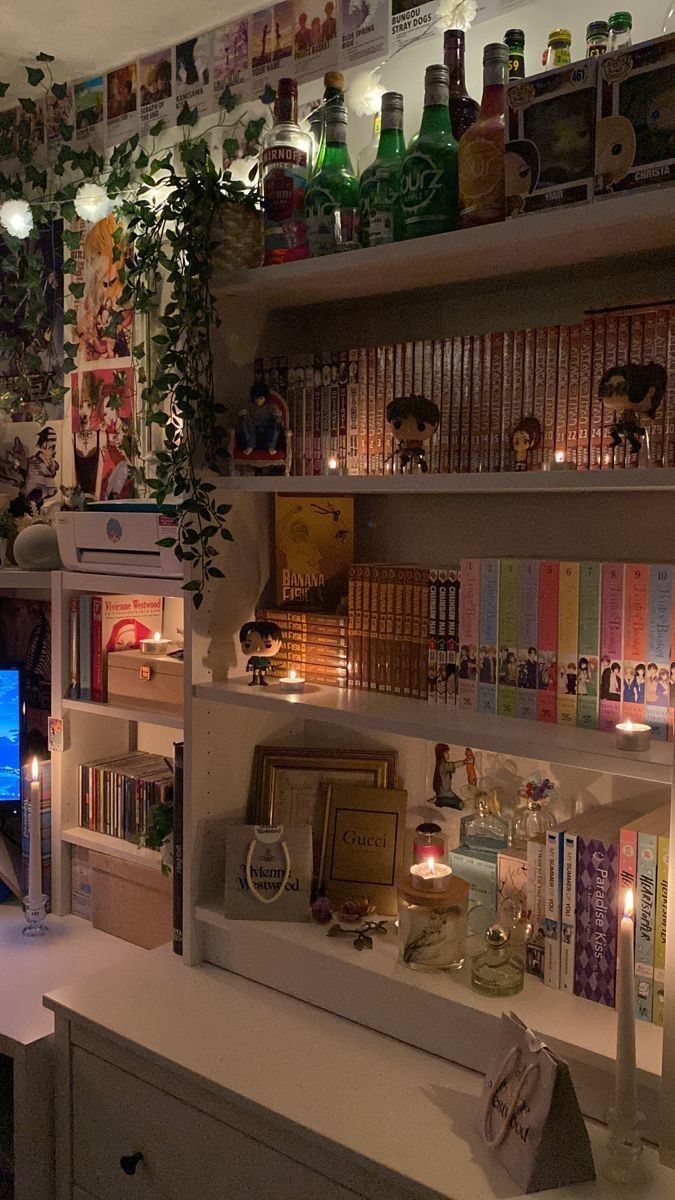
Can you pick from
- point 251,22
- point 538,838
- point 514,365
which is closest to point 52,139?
point 251,22

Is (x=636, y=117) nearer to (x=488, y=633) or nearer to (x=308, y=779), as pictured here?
(x=488, y=633)

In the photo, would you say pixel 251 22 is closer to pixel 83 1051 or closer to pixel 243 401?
pixel 243 401

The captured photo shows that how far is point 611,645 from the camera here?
1297mm

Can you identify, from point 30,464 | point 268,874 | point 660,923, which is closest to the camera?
point 660,923

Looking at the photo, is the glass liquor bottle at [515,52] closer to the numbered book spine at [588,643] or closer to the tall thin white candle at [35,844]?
the numbered book spine at [588,643]

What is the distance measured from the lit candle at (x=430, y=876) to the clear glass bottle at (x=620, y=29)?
3.76ft

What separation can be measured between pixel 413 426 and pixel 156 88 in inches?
47.1

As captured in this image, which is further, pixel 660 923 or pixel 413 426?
pixel 413 426

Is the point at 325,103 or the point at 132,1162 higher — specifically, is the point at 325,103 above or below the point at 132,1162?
above

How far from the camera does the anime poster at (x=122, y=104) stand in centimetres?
213

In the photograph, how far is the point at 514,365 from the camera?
1.38 metres

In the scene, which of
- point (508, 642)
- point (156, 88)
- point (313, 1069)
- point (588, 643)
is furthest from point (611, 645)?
point (156, 88)

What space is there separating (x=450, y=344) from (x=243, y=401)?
0.42m

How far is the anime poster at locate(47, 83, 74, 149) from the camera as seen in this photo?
2260mm
